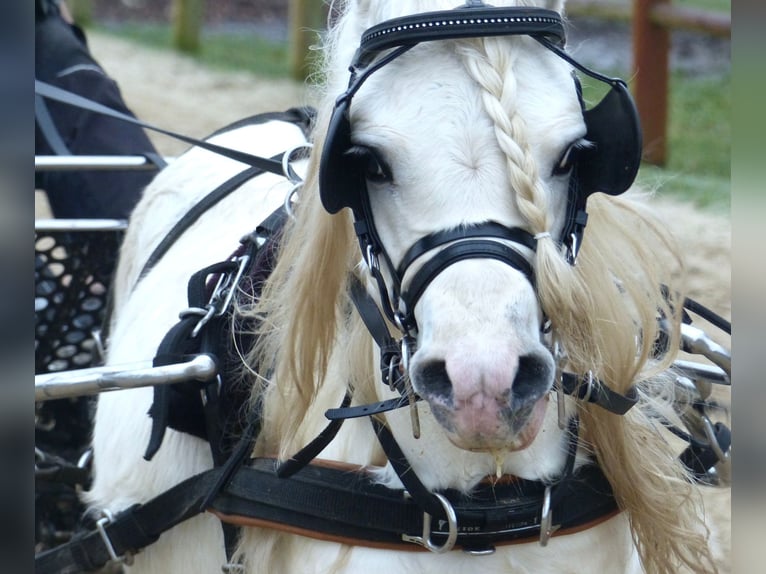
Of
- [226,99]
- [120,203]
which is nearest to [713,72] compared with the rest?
[226,99]

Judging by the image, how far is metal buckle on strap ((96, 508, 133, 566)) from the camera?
6.51 ft

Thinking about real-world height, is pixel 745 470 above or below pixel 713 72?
below

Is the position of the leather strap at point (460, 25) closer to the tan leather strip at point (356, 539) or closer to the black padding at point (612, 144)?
the black padding at point (612, 144)

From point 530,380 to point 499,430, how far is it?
7 cm

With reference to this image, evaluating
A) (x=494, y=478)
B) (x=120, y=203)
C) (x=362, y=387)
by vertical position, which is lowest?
(x=494, y=478)

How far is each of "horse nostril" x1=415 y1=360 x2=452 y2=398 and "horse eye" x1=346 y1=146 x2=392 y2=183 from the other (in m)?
0.27

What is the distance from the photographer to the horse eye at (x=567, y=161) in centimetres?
140

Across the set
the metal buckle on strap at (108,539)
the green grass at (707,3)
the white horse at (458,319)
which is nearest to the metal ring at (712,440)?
the white horse at (458,319)

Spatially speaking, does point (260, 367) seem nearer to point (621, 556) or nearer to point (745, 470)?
point (621, 556)

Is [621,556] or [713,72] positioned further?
[713,72]

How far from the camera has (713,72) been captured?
9211mm

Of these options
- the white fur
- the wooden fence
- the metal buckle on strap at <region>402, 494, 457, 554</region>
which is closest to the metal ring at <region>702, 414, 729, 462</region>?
the white fur

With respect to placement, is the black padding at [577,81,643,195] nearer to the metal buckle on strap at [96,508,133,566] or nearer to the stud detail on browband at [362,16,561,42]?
the stud detail on browband at [362,16,561,42]

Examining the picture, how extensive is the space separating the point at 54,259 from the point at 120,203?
0.42m
